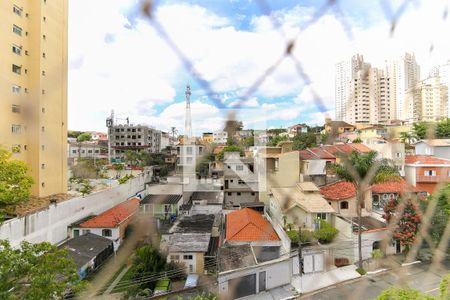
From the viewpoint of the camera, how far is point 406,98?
0.86 meters

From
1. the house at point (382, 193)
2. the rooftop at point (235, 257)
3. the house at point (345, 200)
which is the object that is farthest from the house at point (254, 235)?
the house at point (382, 193)

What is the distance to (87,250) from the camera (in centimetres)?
682

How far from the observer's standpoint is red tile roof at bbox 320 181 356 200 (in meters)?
7.85

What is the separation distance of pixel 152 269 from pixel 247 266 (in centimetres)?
194

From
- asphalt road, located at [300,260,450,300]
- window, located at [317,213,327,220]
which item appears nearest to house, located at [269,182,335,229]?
window, located at [317,213,327,220]

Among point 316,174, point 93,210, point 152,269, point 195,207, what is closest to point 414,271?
point 316,174

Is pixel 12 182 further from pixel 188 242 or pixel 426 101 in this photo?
pixel 426 101

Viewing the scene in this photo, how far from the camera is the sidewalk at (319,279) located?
5770mm

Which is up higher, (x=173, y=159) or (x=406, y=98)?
(x=406, y=98)

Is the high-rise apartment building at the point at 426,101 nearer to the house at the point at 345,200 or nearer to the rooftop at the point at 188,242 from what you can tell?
the rooftop at the point at 188,242

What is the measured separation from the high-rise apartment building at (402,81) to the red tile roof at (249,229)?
6245 millimetres

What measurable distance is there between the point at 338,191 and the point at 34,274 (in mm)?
7484

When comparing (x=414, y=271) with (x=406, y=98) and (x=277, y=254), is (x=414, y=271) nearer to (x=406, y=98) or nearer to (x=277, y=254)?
(x=277, y=254)

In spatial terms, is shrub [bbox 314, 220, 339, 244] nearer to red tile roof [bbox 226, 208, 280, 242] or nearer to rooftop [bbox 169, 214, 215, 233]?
red tile roof [bbox 226, 208, 280, 242]
